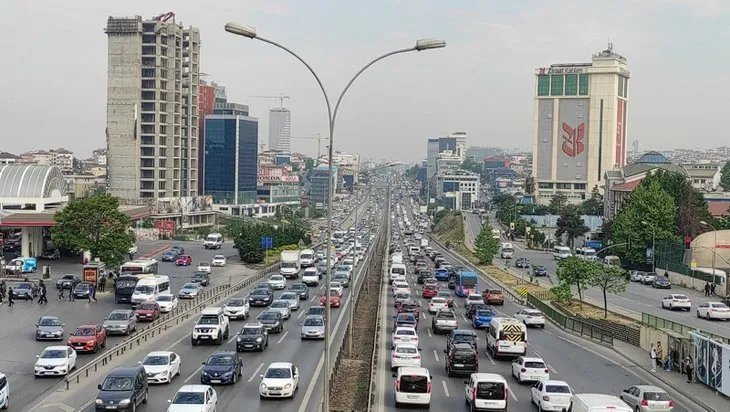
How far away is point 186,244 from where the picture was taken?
12275 centimetres

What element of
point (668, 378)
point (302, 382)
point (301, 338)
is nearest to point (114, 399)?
point (302, 382)

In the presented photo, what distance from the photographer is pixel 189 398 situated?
975 inches

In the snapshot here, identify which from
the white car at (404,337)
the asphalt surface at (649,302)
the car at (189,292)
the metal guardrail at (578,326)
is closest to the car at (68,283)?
the car at (189,292)

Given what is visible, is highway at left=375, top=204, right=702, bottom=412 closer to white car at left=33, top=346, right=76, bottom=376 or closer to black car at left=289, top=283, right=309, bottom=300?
white car at left=33, top=346, right=76, bottom=376

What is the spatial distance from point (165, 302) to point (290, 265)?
2910cm

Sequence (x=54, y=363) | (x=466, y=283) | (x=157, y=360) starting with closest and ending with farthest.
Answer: (x=157, y=360) < (x=54, y=363) < (x=466, y=283)

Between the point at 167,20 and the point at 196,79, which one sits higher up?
the point at 167,20

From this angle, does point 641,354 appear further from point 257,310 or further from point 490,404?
point 257,310

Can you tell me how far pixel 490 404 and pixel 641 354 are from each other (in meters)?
18.7

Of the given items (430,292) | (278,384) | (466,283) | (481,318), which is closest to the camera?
(278,384)

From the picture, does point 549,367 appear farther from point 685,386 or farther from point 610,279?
point 610,279

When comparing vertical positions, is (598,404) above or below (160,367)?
above

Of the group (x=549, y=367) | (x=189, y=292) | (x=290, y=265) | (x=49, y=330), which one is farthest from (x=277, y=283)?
(x=549, y=367)

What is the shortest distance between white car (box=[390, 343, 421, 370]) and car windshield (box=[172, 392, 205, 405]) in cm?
1060
